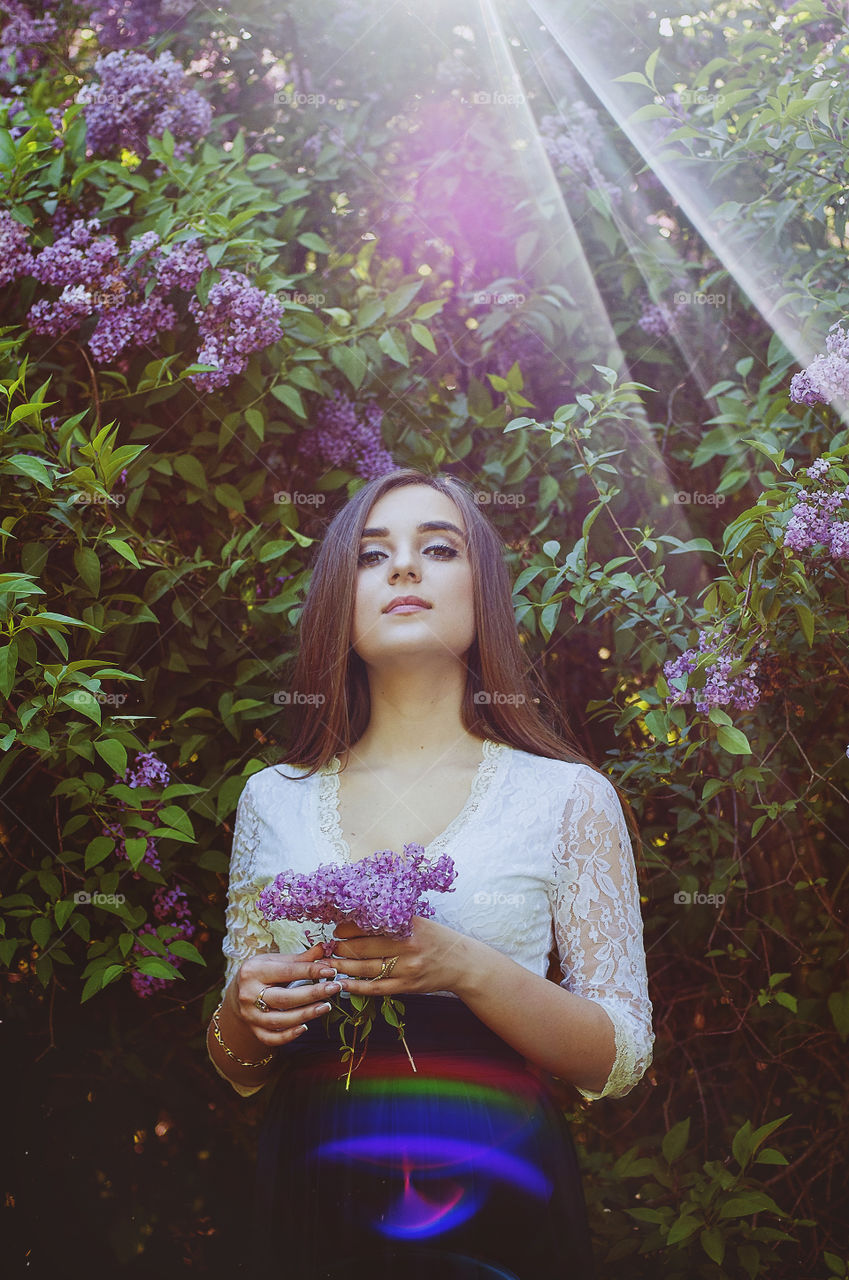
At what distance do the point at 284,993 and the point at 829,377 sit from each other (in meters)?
1.22

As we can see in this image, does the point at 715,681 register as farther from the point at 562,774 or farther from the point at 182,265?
the point at 182,265

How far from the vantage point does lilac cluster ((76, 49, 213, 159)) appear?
217 cm

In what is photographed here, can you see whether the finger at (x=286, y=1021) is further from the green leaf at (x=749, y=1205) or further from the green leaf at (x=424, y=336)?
the green leaf at (x=424, y=336)

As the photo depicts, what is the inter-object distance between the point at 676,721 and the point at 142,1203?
139 centimetres

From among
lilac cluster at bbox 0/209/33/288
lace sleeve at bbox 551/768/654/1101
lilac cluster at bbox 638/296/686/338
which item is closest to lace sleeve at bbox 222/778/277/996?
lace sleeve at bbox 551/768/654/1101

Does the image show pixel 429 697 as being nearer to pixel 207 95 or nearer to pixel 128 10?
pixel 207 95

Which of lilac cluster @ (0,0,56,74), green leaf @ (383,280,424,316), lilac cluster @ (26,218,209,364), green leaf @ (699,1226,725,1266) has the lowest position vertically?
green leaf @ (699,1226,725,1266)

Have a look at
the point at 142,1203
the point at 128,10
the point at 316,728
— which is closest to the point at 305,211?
the point at 128,10

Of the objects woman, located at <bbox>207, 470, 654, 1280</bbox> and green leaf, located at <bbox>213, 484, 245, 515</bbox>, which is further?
green leaf, located at <bbox>213, 484, 245, 515</bbox>

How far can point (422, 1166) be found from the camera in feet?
4.84

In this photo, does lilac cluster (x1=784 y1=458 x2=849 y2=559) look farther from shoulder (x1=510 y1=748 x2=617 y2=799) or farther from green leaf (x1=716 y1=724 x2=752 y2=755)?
shoulder (x1=510 y1=748 x2=617 y2=799)

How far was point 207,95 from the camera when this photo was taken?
2.42 metres

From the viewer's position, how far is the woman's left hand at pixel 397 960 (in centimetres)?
138

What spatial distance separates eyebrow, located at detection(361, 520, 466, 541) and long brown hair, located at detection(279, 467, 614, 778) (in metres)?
0.02
